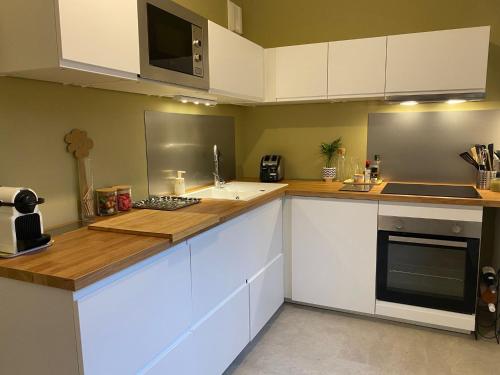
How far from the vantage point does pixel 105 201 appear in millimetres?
1888

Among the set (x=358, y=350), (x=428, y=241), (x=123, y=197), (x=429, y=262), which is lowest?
(x=358, y=350)

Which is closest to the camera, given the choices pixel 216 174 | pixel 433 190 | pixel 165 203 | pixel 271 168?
pixel 165 203

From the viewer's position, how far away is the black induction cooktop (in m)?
2.41

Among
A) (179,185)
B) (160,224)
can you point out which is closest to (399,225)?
(179,185)

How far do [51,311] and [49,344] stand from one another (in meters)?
0.12

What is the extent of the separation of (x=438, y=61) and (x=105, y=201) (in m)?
2.24

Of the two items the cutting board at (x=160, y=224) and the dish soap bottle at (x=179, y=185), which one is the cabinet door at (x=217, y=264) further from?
the dish soap bottle at (x=179, y=185)

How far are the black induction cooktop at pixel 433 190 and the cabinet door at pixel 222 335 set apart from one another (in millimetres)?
1218

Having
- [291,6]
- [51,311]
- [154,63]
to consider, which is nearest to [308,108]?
[291,6]

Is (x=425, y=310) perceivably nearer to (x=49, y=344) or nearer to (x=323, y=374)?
(x=323, y=374)

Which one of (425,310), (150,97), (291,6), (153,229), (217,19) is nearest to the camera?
(153,229)

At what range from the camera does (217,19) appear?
2943 millimetres

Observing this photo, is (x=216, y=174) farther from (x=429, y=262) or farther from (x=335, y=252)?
(x=429, y=262)

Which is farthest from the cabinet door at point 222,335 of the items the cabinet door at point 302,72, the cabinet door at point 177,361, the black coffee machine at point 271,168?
the cabinet door at point 302,72
